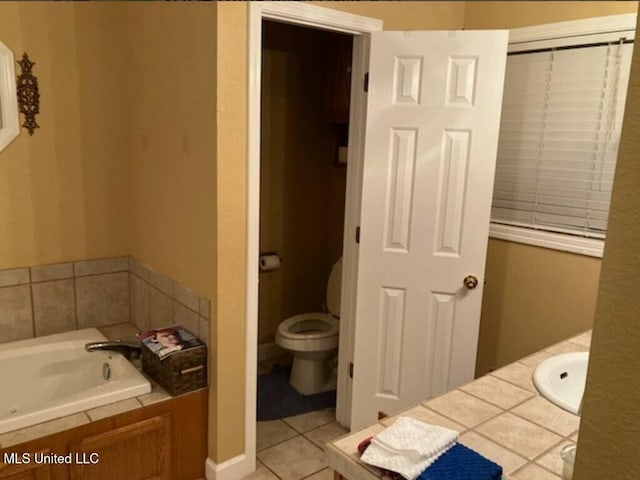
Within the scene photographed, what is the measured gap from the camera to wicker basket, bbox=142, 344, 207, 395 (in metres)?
2.02

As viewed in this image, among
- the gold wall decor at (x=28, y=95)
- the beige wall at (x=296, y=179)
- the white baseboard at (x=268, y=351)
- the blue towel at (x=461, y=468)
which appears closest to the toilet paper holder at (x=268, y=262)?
the beige wall at (x=296, y=179)

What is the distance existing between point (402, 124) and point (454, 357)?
1.14 metres

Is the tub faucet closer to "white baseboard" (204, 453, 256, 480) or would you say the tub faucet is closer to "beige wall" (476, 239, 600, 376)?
"white baseboard" (204, 453, 256, 480)

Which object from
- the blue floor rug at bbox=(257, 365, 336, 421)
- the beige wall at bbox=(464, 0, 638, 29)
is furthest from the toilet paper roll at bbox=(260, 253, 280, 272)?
the beige wall at bbox=(464, 0, 638, 29)

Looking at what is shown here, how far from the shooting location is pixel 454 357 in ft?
8.00

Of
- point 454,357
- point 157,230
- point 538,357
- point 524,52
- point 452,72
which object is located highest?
point 524,52

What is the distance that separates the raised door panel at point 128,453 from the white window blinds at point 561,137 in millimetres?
1965

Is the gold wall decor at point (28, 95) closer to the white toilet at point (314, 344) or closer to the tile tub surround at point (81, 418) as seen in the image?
the tile tub surround at point (81, 418)

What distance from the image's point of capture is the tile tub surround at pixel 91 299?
2.35 meters

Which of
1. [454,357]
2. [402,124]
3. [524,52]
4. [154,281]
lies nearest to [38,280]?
[154,281]

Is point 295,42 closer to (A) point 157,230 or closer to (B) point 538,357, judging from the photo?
(A) point 157,230

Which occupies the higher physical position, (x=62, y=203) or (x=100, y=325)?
(x=62, y=203)

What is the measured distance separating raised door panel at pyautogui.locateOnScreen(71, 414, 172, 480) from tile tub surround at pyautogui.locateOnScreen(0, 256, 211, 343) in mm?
418

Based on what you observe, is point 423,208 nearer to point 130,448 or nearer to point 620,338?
point 130,448
